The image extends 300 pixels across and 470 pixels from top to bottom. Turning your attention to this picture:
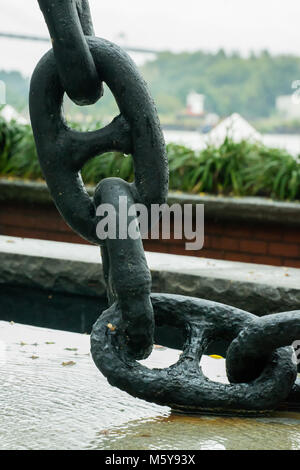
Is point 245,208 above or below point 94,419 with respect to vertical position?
above

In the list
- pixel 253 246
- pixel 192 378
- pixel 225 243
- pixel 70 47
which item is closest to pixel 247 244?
pixel 253 246

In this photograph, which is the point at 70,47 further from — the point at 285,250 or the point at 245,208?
the point at 285,250

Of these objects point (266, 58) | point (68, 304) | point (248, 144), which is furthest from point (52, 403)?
point (266, 58)

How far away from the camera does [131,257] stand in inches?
70.1

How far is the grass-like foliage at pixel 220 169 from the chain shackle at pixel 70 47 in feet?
15.9

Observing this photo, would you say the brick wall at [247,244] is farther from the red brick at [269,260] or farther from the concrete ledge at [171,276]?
the concrete ledge at [171,276]

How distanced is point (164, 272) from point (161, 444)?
178cm

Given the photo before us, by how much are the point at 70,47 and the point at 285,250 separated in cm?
473

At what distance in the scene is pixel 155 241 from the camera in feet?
20.8

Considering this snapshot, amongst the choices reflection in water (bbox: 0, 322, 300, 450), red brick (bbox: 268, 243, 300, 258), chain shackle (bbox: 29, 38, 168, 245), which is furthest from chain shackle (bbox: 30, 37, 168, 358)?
red brick (bbox: 268, 243, 300, 258)

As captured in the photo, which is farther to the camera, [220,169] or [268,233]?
[220,169]

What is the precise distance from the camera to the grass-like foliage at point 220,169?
6848 millimetres

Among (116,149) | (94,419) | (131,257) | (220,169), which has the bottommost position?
(94,419)

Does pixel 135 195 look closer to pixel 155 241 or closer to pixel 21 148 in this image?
pixel 155 241
